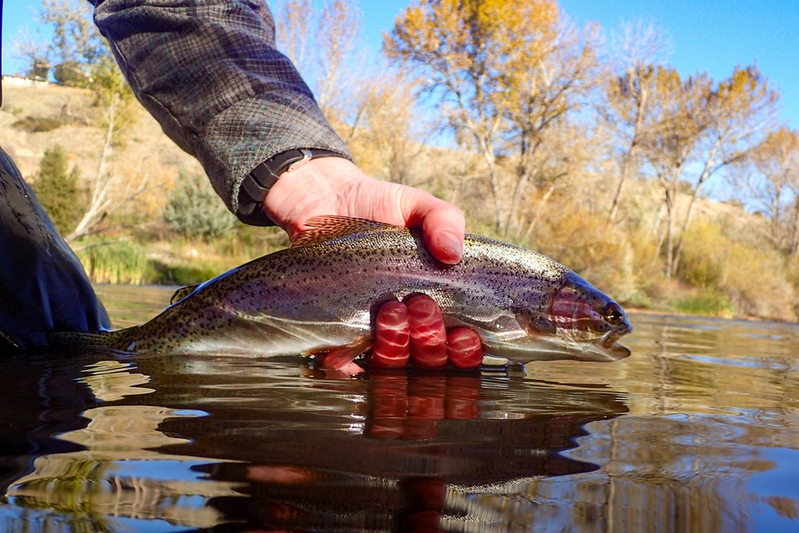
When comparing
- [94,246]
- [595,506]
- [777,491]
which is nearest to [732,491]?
[777,491]

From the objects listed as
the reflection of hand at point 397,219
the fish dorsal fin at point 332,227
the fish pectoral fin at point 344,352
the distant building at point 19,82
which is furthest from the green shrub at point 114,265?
the distant building at point 19,82

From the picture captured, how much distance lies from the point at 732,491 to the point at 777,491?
78 millimetres

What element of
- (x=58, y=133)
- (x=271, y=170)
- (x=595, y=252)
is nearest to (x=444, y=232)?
(x=271, y=170)

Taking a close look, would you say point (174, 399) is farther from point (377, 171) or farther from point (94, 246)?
point (377, 171)

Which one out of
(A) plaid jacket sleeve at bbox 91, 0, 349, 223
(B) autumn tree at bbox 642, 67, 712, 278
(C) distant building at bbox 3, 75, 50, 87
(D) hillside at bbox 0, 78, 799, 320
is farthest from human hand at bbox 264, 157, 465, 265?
(C) distant building at bbox 3, 75, 50, 87

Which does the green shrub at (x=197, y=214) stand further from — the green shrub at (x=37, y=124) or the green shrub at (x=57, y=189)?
the green shrub at (x=37, y=124)

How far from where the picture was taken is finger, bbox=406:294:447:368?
2.44 metres

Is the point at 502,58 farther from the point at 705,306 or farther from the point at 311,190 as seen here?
the point at 311,190

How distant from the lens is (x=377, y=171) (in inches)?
1446

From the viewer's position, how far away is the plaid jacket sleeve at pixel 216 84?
122 inches

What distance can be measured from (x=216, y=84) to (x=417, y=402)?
6.71 ft

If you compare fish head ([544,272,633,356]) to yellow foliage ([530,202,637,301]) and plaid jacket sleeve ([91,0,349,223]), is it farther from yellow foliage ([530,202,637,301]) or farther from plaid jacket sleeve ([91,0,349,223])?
yellow foliage ([530,202,637,301])

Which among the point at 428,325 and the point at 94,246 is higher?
the point at 94,246

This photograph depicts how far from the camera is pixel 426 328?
97.0 inches
